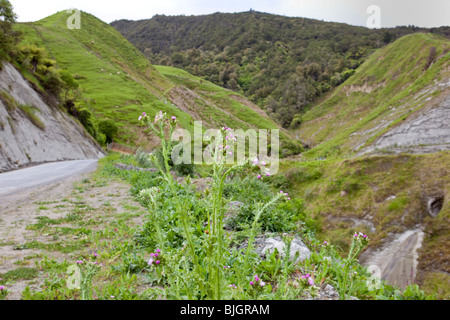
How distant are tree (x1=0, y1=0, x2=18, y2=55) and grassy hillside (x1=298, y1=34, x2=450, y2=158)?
42934mm

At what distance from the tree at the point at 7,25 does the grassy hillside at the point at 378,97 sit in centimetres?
4293

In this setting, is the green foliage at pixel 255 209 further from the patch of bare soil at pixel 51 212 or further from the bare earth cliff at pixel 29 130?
the bare earth cliff at pixel 29 130

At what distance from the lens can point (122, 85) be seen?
201 ft

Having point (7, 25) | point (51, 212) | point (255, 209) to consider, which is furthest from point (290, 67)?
point (255, 209)

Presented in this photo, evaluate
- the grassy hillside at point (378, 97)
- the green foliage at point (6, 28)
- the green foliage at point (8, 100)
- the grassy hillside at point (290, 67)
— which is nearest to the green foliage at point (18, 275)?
the green foliage at point (8, 100)

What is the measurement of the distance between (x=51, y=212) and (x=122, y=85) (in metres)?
59.5

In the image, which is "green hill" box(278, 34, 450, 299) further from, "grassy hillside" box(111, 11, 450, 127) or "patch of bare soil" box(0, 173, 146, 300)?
"grassy hillside" box(111, 11, 450, 127)

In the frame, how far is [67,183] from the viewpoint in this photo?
1180 centimetres

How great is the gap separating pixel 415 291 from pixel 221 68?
174 metres

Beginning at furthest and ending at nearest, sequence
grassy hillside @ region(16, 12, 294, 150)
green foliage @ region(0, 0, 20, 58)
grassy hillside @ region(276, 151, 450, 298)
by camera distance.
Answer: grassy hillside @ region(16, 12, 294, 150) < green foliage @ region(0, 0, 20, 58) < grassy hillside @ region(276, 151, 450, 298)

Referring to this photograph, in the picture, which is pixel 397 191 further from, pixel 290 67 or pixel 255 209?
pixel 290 67

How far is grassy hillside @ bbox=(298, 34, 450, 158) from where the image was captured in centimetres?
5012

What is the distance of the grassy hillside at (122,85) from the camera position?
172 feet

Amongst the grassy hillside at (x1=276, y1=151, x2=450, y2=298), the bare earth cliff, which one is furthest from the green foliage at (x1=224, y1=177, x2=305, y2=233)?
the bare earth cliff
